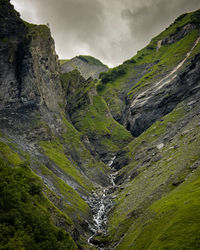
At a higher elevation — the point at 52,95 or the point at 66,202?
the point at 52,95

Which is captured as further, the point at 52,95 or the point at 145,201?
the point at 52,95

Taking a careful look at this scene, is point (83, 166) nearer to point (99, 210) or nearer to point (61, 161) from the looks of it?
point (61, 161)

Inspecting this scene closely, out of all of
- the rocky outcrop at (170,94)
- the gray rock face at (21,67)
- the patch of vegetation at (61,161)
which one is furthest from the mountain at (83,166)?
the rocky outcrop at (170,94)

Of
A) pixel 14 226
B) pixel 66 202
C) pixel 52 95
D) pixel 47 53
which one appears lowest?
pixel 66 202

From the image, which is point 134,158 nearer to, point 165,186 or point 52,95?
point 165,186

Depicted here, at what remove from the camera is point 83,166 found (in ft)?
435

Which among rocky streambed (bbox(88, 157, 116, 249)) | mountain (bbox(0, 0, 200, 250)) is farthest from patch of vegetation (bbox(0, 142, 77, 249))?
rocky streambed (bbox(88, 157, 116, 249))

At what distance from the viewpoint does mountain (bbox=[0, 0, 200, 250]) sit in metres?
40.1

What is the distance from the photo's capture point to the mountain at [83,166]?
1580 inches

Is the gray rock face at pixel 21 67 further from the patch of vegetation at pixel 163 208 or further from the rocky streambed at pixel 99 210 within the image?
the patch of vegetation at pixel 163 208

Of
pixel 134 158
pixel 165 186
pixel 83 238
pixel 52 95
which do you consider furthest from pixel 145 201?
pixel 52 95

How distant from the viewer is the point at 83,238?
62.4 m

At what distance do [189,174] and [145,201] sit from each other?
1555cm

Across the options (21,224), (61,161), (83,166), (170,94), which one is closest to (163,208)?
(21,224)
